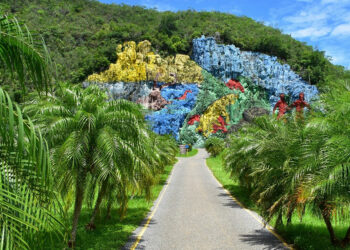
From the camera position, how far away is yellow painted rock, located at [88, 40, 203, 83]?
203 feet

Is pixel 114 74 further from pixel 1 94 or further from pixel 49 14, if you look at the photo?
pixel 1 94

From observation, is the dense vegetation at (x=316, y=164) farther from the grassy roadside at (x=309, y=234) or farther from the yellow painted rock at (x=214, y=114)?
the yellow painted rock at (x=214, y=114)

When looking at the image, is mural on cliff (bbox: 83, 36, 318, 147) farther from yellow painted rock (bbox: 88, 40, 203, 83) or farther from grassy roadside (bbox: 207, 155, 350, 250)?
grassy roadside (bbox: 207, 155, 350, 250)

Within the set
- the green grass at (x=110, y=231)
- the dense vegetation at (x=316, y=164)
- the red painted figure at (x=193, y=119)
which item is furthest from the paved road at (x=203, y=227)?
the red painted figure at (x=193, y=119)

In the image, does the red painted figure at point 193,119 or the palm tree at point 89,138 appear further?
the red painted figure at point 193,119

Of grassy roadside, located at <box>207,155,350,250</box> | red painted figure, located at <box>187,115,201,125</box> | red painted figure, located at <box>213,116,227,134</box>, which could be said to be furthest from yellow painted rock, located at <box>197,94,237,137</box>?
grassy roadside, located at <box>207,155,350,250</box>

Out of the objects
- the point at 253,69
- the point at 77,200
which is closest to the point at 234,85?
the point at 253,69

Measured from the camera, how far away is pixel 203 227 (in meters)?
10.1

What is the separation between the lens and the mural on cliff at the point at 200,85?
6128 cm

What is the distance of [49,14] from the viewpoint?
Answer: 87062 mm

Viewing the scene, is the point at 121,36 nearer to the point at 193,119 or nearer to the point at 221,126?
the point at 193,119

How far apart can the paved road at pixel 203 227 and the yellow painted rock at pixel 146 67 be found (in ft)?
159

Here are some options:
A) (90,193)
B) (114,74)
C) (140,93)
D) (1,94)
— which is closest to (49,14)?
(114,74)

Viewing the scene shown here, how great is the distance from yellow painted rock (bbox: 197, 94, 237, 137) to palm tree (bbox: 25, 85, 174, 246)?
2102 inches
